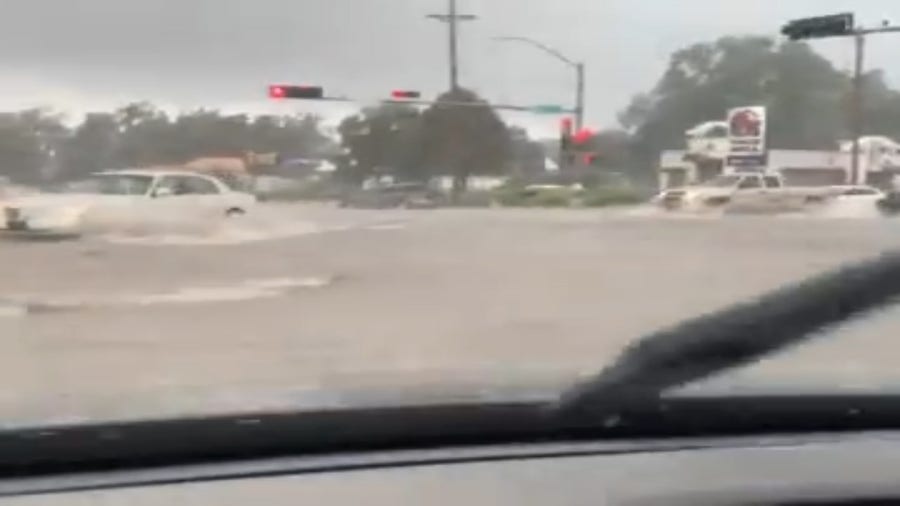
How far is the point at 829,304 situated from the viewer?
2234mm

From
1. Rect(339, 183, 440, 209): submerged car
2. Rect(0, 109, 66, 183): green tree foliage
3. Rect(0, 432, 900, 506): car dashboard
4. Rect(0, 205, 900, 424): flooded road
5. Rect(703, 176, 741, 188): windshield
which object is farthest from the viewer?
Rect(703, 176, 741, 188): windshield

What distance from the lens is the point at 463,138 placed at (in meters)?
3.13

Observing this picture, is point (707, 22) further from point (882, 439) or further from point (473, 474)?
point (473, 474)

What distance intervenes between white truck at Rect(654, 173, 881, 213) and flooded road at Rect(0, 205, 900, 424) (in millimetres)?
38

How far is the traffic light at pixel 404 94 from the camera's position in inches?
123

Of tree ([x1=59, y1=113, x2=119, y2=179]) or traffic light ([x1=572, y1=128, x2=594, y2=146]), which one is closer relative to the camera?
tree ([x1=59, y1=113, x2=119, y2=179])

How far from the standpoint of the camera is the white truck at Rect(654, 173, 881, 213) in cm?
325

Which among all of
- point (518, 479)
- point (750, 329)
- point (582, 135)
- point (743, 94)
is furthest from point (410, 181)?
point (518, 479)

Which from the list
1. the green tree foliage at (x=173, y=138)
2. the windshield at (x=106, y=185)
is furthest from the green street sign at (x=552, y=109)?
the windshield at (x=106, y=185)

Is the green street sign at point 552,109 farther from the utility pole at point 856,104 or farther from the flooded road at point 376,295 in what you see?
the utility pole at point 856,104

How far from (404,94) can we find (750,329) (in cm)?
115

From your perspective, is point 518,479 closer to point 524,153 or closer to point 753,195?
point 524,153

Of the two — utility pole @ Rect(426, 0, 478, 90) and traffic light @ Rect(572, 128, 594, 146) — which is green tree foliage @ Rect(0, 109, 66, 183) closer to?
utility pole @ Rect(426, 0, 478, 90)

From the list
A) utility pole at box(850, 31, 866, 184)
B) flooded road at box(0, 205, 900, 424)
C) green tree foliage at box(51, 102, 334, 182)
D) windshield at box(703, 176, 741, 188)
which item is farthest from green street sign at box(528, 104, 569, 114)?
utility pole at box(850, 31, 866, 184)
